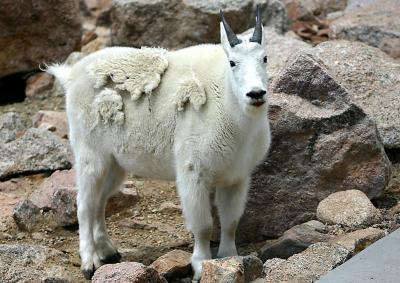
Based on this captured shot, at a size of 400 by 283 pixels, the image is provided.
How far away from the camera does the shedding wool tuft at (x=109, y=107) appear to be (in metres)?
7.46

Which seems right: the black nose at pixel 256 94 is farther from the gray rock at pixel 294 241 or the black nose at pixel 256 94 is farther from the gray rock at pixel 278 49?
the gray rock at pixel 278 49

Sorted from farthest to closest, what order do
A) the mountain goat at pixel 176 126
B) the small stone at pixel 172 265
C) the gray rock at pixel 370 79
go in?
the gray rock at pixel 370 79
the small stone at pixel 172 265
the mountain goat at pixel 176 126

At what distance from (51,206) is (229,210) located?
2.26 m

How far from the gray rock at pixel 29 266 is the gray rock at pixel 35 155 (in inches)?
104

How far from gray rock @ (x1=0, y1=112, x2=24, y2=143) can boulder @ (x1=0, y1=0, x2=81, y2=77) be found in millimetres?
1493

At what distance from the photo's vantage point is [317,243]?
6621 mm

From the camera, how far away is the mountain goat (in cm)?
682

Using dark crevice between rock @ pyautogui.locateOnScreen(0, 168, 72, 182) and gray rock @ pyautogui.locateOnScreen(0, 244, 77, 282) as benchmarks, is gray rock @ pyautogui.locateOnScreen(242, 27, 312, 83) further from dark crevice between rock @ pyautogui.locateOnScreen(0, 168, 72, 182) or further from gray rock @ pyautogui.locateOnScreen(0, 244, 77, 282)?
gray rock @ pyautogui.locateOnScreen(0, 244, 77, 282)

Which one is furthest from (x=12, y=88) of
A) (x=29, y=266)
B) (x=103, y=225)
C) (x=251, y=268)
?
(x=251, y=268)

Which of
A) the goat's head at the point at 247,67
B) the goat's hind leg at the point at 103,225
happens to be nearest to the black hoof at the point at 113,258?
the goat's hind leg at the point at 103,225

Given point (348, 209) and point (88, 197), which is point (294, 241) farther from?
point (88, 197)

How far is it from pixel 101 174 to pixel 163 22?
5397 mm

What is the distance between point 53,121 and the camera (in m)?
11.4

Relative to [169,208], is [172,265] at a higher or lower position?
higher
